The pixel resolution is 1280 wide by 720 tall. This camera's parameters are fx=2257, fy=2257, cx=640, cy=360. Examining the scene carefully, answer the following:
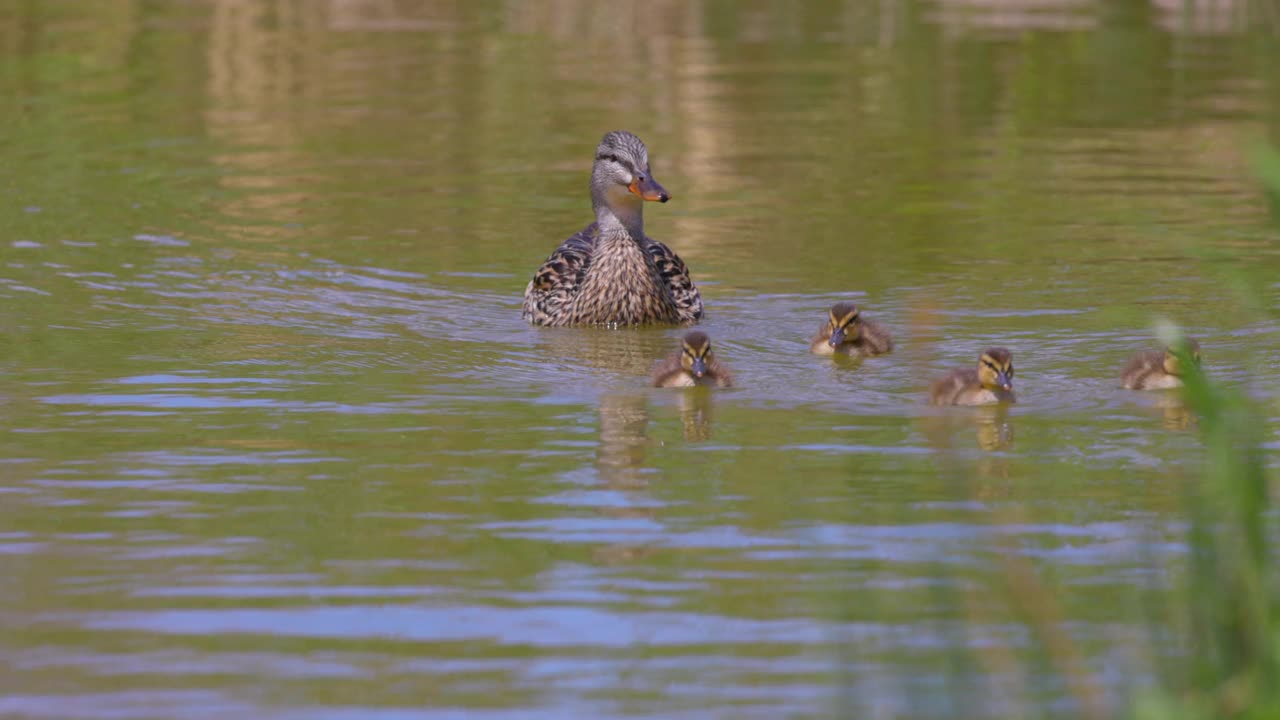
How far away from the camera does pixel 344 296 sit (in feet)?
35.7

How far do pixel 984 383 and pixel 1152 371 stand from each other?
67cm

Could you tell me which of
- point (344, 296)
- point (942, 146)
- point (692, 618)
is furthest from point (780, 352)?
point (942, 146)

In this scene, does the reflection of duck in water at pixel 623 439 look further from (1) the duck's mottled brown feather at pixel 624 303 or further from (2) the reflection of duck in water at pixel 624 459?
(1) the duck's mottled brown feather at pixel 624 303

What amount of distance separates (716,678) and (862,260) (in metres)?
7.07

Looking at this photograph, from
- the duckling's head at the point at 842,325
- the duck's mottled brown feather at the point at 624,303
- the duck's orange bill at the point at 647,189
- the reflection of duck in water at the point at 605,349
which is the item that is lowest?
the reflection of duck in water at the point at 605,349

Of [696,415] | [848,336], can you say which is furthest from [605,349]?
[696,415]

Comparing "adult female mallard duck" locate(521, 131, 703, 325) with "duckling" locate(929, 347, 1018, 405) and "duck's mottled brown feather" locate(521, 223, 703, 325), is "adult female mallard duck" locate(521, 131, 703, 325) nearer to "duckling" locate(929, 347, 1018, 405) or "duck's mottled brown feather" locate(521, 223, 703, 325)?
"duck's mottled brown feather" locate(521, 223, 703, 325)

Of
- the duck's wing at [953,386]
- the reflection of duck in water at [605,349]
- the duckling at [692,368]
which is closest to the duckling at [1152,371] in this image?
the duck's wing at [953,386]

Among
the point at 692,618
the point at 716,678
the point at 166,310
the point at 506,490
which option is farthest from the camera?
the point at 166,310

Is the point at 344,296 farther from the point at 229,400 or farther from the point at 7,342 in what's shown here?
the point at 229,400

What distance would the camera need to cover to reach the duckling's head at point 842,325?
9258 mm

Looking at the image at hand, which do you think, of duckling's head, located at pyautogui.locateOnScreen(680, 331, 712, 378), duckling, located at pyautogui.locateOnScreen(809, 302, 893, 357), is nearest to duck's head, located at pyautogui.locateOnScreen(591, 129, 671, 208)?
duckling, located at pyautogui.locateOnScreen(809, 302, 893, 357)

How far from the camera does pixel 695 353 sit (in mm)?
8508

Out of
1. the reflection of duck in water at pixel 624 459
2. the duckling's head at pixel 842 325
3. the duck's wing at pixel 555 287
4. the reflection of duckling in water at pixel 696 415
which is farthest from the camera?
the duck's wing at pixel 555 287
